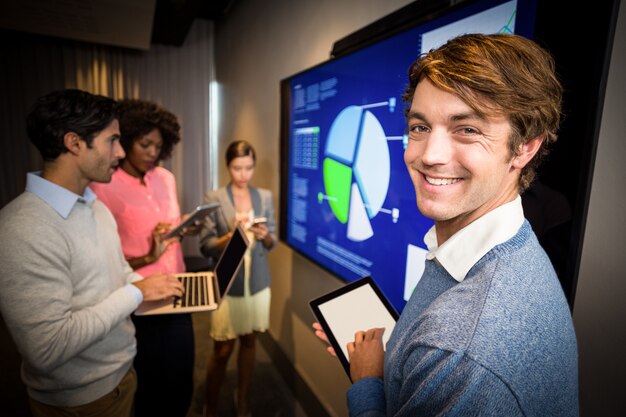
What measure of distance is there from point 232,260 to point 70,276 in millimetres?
729

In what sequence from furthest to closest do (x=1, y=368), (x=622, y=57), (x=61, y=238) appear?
(x=1, y=368) < (x=61, y=238) < (x=622, y=57)

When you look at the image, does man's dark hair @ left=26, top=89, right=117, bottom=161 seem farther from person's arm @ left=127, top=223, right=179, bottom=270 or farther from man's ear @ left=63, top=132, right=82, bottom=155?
person's arm @ left=127, top=223, right=179, bottom=270

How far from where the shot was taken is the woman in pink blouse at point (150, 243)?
171cm

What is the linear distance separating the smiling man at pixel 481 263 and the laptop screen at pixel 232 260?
40.4 inches

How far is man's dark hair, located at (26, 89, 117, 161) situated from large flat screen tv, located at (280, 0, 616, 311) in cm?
106

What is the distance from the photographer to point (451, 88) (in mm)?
616

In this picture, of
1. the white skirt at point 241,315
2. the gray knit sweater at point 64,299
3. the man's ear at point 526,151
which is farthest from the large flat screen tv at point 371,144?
the gray knit sweater at point 64,299

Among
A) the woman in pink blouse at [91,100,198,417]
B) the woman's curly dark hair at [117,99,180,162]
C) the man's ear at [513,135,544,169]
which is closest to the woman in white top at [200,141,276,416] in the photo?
the woman in pink blouse at [91,100,198,417]

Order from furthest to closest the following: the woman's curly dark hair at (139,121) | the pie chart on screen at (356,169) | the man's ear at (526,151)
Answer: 1. the woman's curly dark hair at (139,121)
2. the pie chart on screen at (356,169)
3. the man's ear at (526,151)

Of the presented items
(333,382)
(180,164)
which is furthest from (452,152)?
(180,164)

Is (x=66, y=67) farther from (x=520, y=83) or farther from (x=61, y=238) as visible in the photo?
(x=520, y=83)

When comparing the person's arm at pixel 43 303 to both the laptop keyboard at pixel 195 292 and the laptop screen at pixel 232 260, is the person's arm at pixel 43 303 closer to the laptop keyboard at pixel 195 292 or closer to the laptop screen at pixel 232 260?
the laptop keyboard at pixel 195 292

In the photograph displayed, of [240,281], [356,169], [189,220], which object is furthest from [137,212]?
[356,169]

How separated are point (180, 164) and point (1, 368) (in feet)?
9.28
